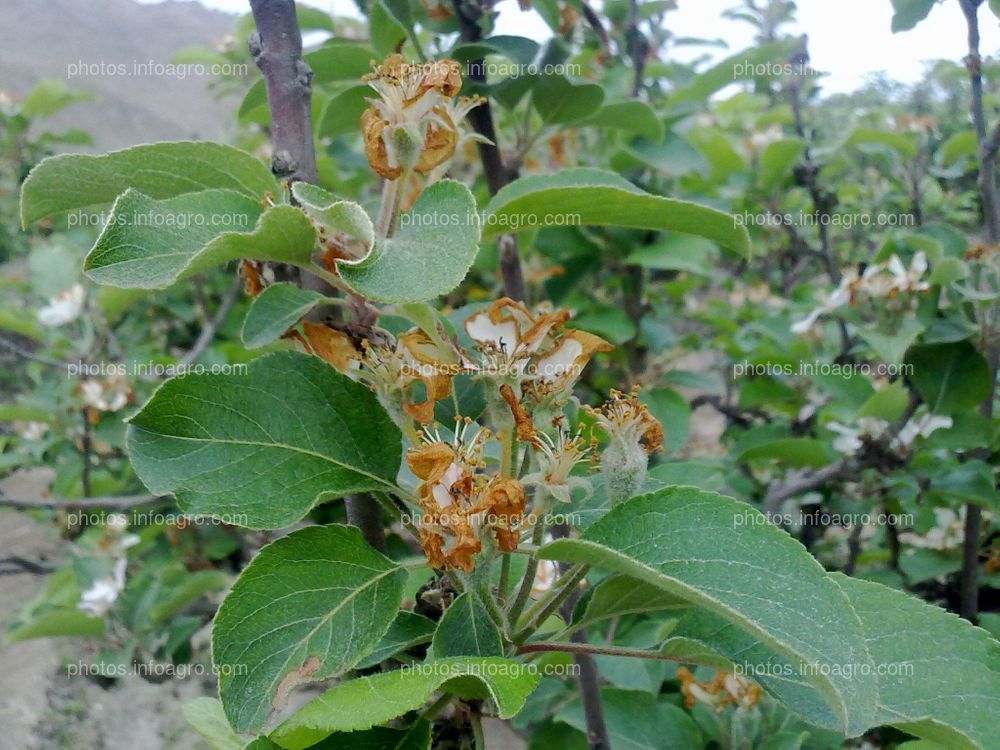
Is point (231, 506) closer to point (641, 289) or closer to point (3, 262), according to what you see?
point (641, 289)

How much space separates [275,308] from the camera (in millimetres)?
692

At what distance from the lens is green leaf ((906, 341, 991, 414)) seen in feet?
4.57

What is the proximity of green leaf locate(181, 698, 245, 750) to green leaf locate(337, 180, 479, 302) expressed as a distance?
39 centimetres

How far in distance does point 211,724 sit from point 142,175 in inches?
18.6

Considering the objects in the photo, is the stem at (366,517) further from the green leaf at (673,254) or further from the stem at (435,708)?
the green leaf at (673,254)

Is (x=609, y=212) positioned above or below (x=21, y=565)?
above

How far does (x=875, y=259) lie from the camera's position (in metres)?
1.55

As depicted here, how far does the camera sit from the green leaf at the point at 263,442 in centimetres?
61

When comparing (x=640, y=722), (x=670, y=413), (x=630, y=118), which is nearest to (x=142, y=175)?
(x=630, y=118)

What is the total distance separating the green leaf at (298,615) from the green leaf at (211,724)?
14 centimetres

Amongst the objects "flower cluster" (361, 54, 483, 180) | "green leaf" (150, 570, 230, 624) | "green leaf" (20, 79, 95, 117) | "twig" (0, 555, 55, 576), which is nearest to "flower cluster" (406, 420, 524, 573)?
"flower cluster" (361, 54, 483, 180)

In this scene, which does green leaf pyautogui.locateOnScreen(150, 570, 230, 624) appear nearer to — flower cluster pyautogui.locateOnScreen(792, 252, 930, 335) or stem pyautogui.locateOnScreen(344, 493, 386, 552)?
stem pyautogui.locateOnScreen(344, 493, 386, 552)

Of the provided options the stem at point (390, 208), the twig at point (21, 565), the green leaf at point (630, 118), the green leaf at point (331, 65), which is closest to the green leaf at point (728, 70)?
the green leaf at point (630, 118)

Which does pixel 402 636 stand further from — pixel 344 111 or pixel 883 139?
pixel 883 139
